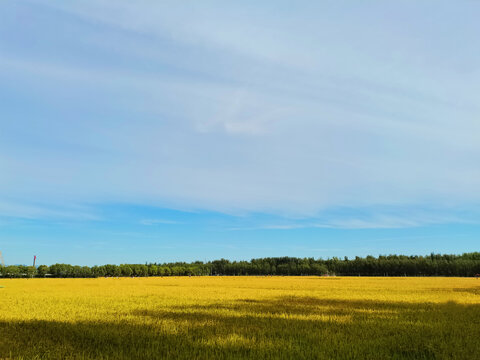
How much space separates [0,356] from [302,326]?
38.1ft

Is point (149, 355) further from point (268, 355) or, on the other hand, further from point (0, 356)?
point (0, 356)

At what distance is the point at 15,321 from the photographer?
19.3 meters

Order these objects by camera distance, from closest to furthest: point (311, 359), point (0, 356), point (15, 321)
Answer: point (311, 359), point (0, 356), point (15, 321)

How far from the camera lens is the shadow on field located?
11664mm

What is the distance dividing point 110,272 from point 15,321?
191 m

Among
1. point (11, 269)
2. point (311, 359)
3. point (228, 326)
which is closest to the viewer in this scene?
point (311, 359)

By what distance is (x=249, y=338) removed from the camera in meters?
13.7

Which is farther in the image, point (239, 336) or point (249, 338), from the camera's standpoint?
point (239, 336)

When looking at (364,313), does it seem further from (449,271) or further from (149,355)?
(449,271)

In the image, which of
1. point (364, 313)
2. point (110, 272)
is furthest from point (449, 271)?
point (364, 313)

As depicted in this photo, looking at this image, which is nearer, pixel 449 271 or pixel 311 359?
pixel 311 359

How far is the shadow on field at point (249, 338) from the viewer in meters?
11.7

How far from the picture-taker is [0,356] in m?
11.9

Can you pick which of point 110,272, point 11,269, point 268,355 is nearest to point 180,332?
point 268,355
